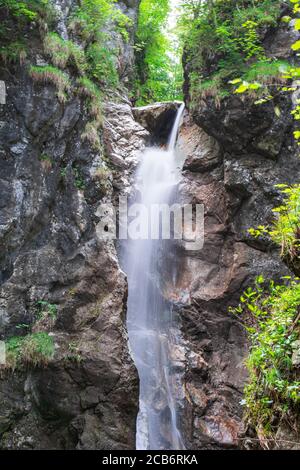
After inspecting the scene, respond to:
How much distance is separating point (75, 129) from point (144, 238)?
10.2 feet

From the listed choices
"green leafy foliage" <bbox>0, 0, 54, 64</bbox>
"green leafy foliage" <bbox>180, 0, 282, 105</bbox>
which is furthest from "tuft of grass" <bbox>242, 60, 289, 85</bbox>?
"green leafy foliage" <bbox>0, 0, 54, 64</bbox>

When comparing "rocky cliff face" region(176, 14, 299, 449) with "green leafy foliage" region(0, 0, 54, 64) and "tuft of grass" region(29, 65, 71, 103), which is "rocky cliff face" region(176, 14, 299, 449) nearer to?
"tuft of grass" region(29, 65, 71, 103)

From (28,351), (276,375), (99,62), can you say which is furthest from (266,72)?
(28,351)

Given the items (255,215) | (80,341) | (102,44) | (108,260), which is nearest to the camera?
(80,341)

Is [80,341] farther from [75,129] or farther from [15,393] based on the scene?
[75,129]

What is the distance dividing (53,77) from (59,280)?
4.14 metres

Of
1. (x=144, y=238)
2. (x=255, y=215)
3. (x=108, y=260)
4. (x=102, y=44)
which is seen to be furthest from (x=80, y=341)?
(x=102, y=44)

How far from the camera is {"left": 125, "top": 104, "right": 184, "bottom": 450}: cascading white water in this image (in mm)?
8516

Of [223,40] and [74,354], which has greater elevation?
[223,40]

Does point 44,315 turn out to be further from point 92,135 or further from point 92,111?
point 92,111

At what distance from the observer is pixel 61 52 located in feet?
29.3

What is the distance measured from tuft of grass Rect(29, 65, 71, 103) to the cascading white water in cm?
295

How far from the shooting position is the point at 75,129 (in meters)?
9.07

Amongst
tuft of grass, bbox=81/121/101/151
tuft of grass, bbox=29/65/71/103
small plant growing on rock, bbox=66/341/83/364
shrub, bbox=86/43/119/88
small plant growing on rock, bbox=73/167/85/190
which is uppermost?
shrub, bbox=86/43/119/88
